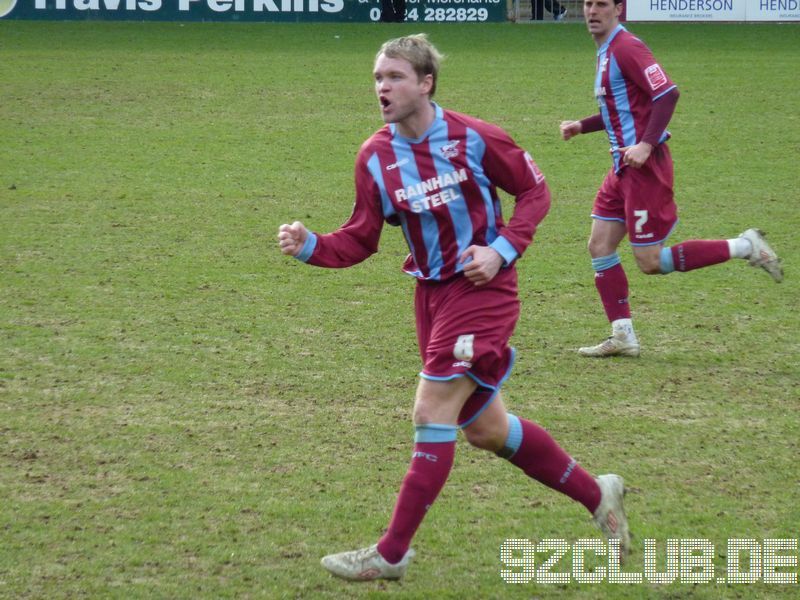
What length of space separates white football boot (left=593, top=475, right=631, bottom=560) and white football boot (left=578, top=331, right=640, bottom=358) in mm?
2554

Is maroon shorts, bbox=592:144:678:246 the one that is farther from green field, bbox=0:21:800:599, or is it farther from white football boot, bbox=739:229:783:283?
green field, bbox=0:21:800:599

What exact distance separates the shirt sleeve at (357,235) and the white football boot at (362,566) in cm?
110

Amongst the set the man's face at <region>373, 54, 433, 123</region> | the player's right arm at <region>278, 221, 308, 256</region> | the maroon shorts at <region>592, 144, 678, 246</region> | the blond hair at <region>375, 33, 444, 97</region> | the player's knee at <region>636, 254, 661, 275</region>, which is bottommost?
the player's knee at <region>636, 254, 661, 275</region>

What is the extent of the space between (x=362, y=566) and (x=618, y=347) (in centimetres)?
328

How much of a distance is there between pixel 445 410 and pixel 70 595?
1.46 metres

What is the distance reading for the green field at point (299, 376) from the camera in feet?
15.9

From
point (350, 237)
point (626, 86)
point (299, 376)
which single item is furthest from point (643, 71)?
point (350, 237)

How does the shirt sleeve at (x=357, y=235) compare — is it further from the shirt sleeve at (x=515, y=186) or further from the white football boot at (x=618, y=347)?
the white football boot at (x=618, y=347)

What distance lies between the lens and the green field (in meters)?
4.84

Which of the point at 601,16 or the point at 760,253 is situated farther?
the point at 760,253

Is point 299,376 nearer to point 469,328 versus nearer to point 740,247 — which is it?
point 469,328

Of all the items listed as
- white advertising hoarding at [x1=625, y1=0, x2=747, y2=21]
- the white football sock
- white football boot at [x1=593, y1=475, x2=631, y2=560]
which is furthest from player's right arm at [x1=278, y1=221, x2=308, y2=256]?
white advertising hoarding at [x1=625, y1=0, x2=747, y2=21]

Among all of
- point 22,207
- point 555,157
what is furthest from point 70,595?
point 555,157

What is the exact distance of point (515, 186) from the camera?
185 inches
